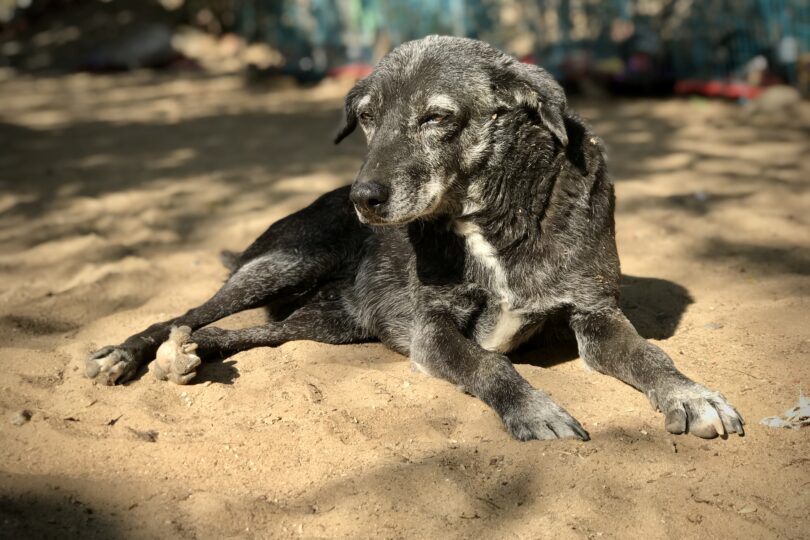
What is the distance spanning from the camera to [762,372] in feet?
12.1

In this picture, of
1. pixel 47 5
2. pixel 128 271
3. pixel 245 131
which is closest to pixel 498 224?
pixel 128 271

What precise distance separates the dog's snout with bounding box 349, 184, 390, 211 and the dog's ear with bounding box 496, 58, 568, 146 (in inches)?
28.1

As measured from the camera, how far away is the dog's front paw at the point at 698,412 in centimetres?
325

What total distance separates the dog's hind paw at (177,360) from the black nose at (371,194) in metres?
0.94

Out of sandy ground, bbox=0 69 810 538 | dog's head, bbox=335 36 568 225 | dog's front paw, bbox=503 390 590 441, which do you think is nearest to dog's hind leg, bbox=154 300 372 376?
sandy ground, bbox=0 69 810 538

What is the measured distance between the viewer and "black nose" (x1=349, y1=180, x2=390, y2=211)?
3596 mm

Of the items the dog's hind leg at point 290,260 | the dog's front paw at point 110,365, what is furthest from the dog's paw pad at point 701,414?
the dog's front paw at point 110,365

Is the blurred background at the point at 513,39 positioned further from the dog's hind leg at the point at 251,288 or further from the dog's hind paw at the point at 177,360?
the dog's hind paw at the point at 177,360

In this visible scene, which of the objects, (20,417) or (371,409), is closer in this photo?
(20,417)

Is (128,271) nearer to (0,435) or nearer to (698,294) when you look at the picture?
(0,435)

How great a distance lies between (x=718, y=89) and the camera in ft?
32.3

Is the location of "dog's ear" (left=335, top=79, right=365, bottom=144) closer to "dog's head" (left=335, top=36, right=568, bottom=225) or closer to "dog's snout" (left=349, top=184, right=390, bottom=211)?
"dog's head" (left=335, top=36, right=568, bottom=225)

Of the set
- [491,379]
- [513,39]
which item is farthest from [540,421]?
[513,39]

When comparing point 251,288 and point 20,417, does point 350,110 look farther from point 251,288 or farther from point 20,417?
point 20,417
